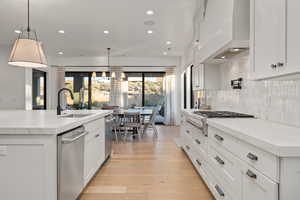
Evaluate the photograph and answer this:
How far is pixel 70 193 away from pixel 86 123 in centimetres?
76

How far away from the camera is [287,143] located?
3.40ft

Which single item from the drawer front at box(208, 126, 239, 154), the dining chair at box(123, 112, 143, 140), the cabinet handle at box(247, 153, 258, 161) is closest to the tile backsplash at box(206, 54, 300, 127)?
the drawer front at box(208, 126, 239, 154)

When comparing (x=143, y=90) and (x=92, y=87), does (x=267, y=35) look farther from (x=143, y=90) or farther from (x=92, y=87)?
(x=92, y=87)

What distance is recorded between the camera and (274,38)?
4.79 feet

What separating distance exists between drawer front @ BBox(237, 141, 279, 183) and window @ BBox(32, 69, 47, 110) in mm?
7919

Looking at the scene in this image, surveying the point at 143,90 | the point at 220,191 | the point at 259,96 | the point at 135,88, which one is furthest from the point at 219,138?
the point at 135,88

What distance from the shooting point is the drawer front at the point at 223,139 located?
1.53m

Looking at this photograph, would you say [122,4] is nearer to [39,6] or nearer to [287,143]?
[39,6]

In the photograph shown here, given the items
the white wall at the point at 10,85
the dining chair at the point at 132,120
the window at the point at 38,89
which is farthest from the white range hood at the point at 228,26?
the window at the point at 38,89

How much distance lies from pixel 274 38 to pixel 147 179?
2.22m

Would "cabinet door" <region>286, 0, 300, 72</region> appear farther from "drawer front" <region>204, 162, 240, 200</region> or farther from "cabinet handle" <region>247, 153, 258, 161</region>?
"drawer front" <region>204, 162, 240, 200</region>

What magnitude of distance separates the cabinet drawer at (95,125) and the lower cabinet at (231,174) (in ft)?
4.66

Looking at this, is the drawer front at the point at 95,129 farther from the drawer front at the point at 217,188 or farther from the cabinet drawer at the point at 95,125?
the drawer front at the point at 217,188

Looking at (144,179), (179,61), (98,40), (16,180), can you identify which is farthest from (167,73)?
(16,180)
